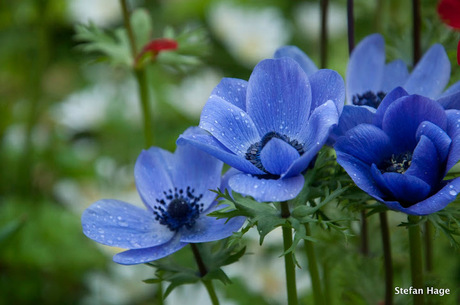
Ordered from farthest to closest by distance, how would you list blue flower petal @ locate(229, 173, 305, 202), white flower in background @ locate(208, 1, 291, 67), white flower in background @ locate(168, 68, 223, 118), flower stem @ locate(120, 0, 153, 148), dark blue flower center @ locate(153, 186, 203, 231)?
white flower in background @ locate(208, 1, 291, 67)
white flower in background @ locate(168, 68, 223, 118)
flower stem @ locate(120, 0, 153, 148)
dark blue flower center @ locate(153, 186, 203, 231)
blue flower petal @ locate(229, 173, 305, 202)

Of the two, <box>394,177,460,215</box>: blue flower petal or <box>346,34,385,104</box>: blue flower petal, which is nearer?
<box>394,177,460,215</box>: blue flower petal

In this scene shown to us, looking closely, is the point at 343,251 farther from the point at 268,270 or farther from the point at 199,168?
the point at 268,270

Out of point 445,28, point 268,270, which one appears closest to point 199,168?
point 445,28

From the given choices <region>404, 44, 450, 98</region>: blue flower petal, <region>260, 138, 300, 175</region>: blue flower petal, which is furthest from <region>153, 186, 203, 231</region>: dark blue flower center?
<region>404, 44, 450, 98</region>: blue flower petal

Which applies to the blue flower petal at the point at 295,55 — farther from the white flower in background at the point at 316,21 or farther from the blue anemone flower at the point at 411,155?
the white flower in background at the point at 316,21

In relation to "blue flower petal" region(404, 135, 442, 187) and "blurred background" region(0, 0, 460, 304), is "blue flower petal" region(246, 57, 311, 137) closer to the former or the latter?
"blue flower petal" region(404, 135, 442, 187)

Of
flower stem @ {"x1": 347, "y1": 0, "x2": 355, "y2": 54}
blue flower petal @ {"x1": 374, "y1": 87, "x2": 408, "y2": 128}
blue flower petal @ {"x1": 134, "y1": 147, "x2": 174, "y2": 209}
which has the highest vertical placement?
flower stem @ {"x1": 347, "y1": 0, "x2": 355, "y2": 54}

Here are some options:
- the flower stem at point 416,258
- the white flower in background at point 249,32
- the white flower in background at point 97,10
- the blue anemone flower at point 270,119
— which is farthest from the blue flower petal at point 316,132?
the white flower in background at point 97,10

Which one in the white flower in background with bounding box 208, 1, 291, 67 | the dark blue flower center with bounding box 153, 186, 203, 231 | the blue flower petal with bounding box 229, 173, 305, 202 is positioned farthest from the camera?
the white flower in background with bounding box 208, 1, 291, 67
